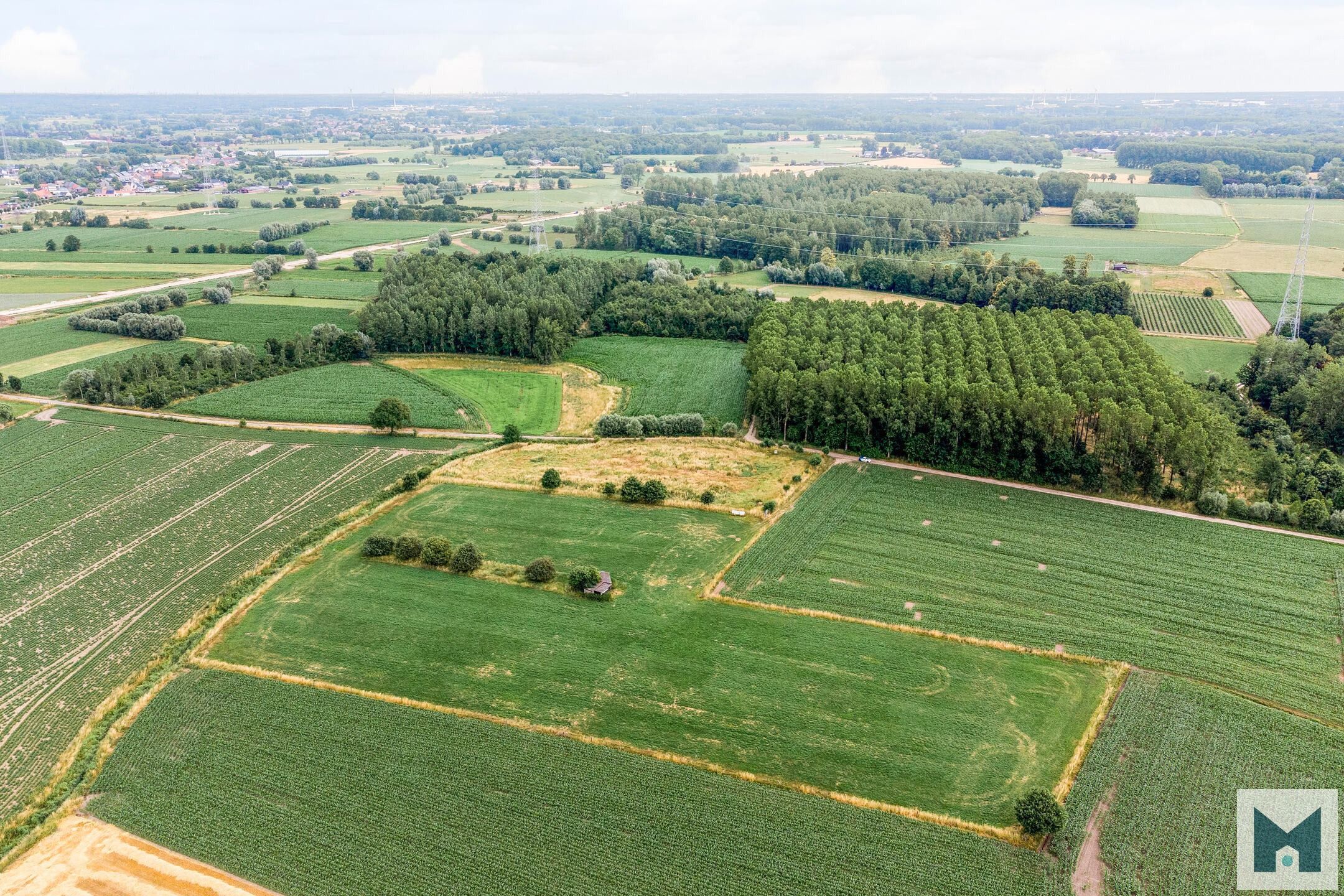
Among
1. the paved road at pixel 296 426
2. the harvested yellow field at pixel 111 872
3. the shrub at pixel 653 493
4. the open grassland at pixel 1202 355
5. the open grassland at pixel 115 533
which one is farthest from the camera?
the open grassland at pixel 1202 355

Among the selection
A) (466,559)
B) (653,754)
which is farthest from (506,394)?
(653,754)

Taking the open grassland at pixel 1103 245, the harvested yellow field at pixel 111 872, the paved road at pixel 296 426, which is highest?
the open grassland at pixel 1103 245

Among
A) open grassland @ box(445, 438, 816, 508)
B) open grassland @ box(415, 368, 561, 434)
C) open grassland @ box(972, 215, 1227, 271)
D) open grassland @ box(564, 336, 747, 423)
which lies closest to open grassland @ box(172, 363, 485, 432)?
open grassland @ box(415, 368, 561, 434)

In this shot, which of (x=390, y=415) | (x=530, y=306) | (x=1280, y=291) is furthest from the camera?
(x=1280, y=291)

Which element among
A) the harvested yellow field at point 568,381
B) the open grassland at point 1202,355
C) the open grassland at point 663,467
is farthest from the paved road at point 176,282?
the open grassland at point 1202,355

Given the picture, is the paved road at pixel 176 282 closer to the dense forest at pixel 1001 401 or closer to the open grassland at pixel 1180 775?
the dense forest at pixel 1001 401

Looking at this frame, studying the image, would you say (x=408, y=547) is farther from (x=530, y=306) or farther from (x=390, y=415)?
(x=530, y=306)

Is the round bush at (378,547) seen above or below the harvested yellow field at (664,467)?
below

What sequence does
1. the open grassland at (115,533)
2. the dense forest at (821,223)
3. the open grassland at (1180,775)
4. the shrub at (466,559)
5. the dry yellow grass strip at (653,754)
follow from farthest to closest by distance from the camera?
the dense forest at (821,223) → the shrub at (466,559) → the open grassland at (115,533) → the dry yellow grass strip at (653,754) → the open grassland at (1180,775)
